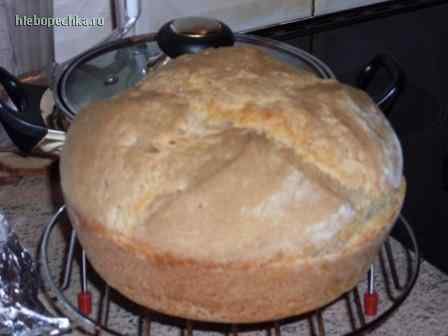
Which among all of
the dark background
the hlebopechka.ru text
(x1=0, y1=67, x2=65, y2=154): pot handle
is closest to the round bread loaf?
(x1=0, y1=67, x2=65, y2=154): pot handle

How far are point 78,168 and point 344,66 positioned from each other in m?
0.69

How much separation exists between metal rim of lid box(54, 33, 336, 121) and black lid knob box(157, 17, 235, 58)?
0.28ft

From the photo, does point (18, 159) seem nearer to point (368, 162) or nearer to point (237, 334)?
point (237, 334)

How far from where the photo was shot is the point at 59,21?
1.08 metres

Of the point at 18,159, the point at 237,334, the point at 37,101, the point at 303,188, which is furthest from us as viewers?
the point at 18,159

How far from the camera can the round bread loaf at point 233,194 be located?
0.56 meters

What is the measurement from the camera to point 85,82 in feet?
2.79

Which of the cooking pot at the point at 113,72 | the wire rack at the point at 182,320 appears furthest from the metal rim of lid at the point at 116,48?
the wire rack at the point at 182,320

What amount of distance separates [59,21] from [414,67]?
0.58 metres

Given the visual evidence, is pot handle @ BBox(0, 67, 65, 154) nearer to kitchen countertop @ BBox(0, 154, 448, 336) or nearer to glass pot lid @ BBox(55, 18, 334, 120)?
glass pot lid @ BBox(55, 18, 334, 120)

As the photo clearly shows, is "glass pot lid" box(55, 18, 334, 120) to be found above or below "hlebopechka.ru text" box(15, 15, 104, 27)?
above

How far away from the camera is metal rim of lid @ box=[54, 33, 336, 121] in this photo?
79cm

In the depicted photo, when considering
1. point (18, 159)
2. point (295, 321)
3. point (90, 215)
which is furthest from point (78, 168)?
point (18, 159)

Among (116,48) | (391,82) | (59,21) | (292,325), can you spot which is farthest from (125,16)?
(292,325)
